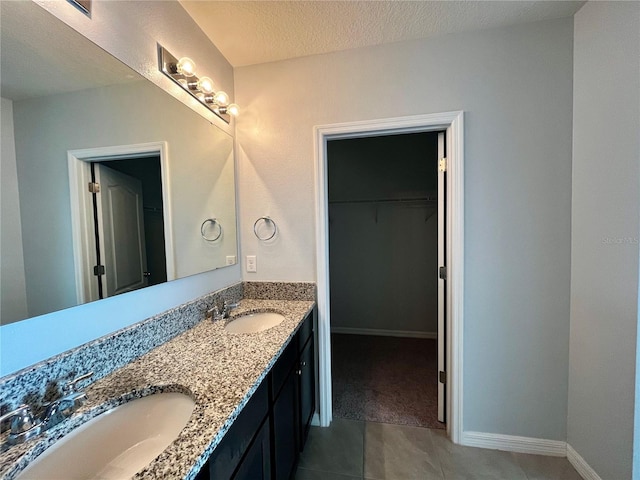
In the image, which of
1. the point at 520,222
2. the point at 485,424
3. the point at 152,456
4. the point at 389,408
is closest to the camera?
the point at 152,456

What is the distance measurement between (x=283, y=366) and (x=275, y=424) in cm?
22

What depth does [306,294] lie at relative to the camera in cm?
176

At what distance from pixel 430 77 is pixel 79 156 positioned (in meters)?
1.79

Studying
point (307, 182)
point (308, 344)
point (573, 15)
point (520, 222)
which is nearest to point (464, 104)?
point (573, 15)

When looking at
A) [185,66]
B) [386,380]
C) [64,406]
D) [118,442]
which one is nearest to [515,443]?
[386,380]

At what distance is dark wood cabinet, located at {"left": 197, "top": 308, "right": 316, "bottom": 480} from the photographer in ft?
2.50

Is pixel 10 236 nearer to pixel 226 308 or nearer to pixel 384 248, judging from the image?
pixel 226 308

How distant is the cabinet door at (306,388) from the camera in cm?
147

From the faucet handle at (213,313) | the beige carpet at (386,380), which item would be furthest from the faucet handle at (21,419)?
the beige carpet at (386,380)

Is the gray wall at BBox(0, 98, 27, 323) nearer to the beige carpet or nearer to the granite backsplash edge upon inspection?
the granite backsplash edge

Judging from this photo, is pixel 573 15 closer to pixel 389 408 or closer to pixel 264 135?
pixel 264 135

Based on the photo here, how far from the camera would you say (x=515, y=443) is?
159 centimetres

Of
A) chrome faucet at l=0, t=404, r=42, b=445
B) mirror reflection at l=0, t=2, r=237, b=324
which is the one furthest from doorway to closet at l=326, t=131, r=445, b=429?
chrome faucet at l=0, t=404, r=42, b=445

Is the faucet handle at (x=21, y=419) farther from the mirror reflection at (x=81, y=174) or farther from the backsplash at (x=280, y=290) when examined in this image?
the backsplash at (x=280, y=290)
